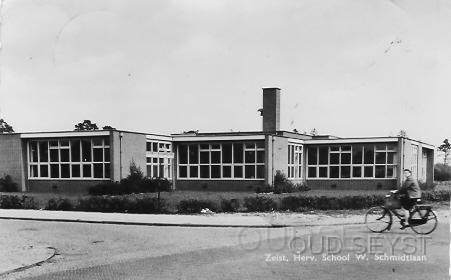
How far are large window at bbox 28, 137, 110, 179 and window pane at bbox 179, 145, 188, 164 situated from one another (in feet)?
17.2

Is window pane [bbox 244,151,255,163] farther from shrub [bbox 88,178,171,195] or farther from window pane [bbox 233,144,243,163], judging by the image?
shrub [bbox 88,178,171,195]

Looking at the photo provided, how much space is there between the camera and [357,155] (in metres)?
28.6

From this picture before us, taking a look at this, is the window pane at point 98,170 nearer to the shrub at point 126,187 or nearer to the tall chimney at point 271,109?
the shrub at point 126,187

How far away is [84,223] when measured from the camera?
13.0 meters

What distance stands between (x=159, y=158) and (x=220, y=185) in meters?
3.81

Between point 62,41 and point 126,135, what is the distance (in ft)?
40.4

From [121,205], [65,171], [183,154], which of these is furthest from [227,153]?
[121,205]

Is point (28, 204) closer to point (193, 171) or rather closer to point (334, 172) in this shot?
point (193, 171)

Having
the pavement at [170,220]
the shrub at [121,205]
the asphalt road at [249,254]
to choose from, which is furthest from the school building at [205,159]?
the asphalt road at [249,254]

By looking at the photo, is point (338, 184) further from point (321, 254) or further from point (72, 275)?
point (72, 275)

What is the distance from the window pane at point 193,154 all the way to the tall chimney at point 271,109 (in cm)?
796

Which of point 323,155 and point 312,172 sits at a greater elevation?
point 323,155

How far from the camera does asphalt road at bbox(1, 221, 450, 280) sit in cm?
689

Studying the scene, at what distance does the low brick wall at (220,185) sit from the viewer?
26219 mm
